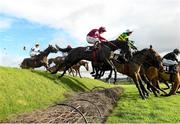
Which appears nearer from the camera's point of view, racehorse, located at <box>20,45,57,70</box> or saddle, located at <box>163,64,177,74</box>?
saddle, located at <box>163,64,177,74</box>

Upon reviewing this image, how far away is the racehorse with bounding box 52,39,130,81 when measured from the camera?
24703mm

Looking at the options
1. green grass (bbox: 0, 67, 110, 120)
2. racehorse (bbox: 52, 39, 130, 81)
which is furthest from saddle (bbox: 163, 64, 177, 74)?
green grass (bbox: 0, 67, 110, 120)

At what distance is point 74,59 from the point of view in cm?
2591

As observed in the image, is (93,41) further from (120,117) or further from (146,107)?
(120,117)

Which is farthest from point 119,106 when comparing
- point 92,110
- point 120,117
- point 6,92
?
point 92,110

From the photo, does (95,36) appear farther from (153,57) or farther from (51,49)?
(51,49)

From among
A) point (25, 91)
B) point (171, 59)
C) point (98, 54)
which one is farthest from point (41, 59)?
point (25, 91)

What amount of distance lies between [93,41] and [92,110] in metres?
14.0

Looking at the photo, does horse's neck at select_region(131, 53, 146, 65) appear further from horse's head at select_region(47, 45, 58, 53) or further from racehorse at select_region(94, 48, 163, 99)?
horse's head at select_region(47, 45, 58, 53)

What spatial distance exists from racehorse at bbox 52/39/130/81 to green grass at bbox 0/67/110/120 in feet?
11.5

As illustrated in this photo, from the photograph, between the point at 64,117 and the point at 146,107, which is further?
the point at 146,107

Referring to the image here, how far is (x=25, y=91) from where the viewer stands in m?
16.5

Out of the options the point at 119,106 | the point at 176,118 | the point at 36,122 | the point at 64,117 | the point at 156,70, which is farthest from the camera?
the point at 156,70

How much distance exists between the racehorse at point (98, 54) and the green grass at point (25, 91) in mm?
3520
